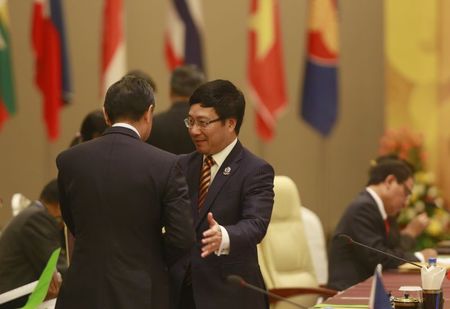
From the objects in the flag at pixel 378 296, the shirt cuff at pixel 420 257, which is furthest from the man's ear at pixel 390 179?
the flag at pixel 378 296

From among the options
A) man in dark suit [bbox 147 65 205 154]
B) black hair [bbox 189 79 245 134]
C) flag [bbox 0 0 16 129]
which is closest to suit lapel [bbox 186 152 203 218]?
black hair [bbox 189 79 245 134]

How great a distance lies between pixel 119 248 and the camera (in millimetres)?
3453

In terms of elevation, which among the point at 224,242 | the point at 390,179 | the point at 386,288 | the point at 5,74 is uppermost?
the point at 5,74

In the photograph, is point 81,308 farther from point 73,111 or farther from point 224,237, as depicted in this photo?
point 73,111

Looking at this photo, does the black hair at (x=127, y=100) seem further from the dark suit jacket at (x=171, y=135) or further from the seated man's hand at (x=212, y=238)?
the dark suit jacket at (x=171, y=135)

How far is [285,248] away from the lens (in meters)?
6.22

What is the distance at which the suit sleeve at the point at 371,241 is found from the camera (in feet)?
17.9

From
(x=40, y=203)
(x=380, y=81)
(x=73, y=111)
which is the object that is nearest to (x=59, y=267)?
(x=40, y=203)

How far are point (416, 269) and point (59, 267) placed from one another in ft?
5.85

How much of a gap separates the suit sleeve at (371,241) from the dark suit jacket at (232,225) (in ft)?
5.78

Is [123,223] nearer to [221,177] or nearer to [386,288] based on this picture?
[221,177]

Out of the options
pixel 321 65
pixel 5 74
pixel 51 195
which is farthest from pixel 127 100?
pixel 321 65

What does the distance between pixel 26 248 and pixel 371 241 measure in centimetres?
182

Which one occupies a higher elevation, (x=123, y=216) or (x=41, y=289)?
(x=123, y=216)
